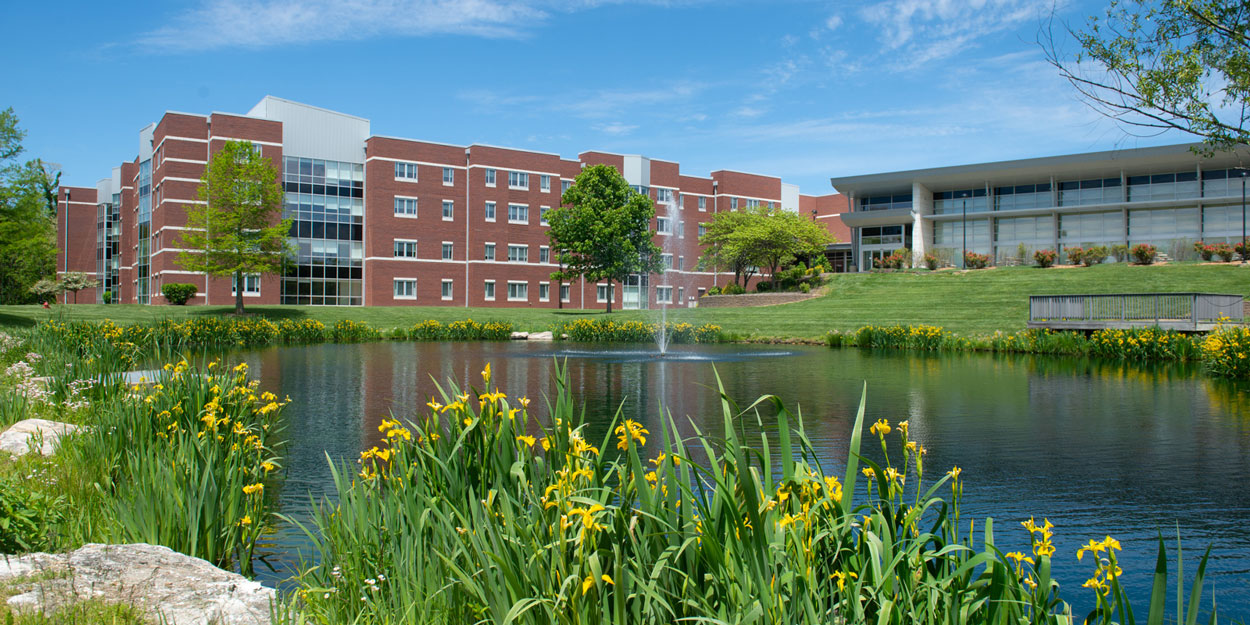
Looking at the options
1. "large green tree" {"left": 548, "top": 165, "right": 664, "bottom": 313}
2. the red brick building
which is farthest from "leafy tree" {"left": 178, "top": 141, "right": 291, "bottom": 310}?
"large green tree" {"left": 548, "top": 165, "right": 664, "bottom": 313}

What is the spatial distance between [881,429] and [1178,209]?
63.2 meters

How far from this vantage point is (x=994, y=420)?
37.0 feet

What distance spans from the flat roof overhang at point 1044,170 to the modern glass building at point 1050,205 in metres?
0.07

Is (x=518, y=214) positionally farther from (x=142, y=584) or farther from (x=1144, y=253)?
(x=142, y=584)

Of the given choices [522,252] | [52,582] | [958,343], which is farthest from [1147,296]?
[522,252]

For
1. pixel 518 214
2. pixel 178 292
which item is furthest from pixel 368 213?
pixel 178 292

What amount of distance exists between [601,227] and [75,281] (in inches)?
1779

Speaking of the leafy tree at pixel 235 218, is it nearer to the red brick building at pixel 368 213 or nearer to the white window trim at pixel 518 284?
the red brick building at pixel 368 213

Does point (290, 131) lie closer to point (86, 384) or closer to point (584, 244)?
point (584, 244)

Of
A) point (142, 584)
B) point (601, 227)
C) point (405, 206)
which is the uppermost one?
point (405, 206)

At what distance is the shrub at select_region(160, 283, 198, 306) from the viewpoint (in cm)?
5091

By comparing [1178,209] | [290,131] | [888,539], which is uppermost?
[290,131]

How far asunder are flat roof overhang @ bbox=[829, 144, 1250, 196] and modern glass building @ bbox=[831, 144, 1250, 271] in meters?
0.07

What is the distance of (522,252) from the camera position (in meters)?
66.4
